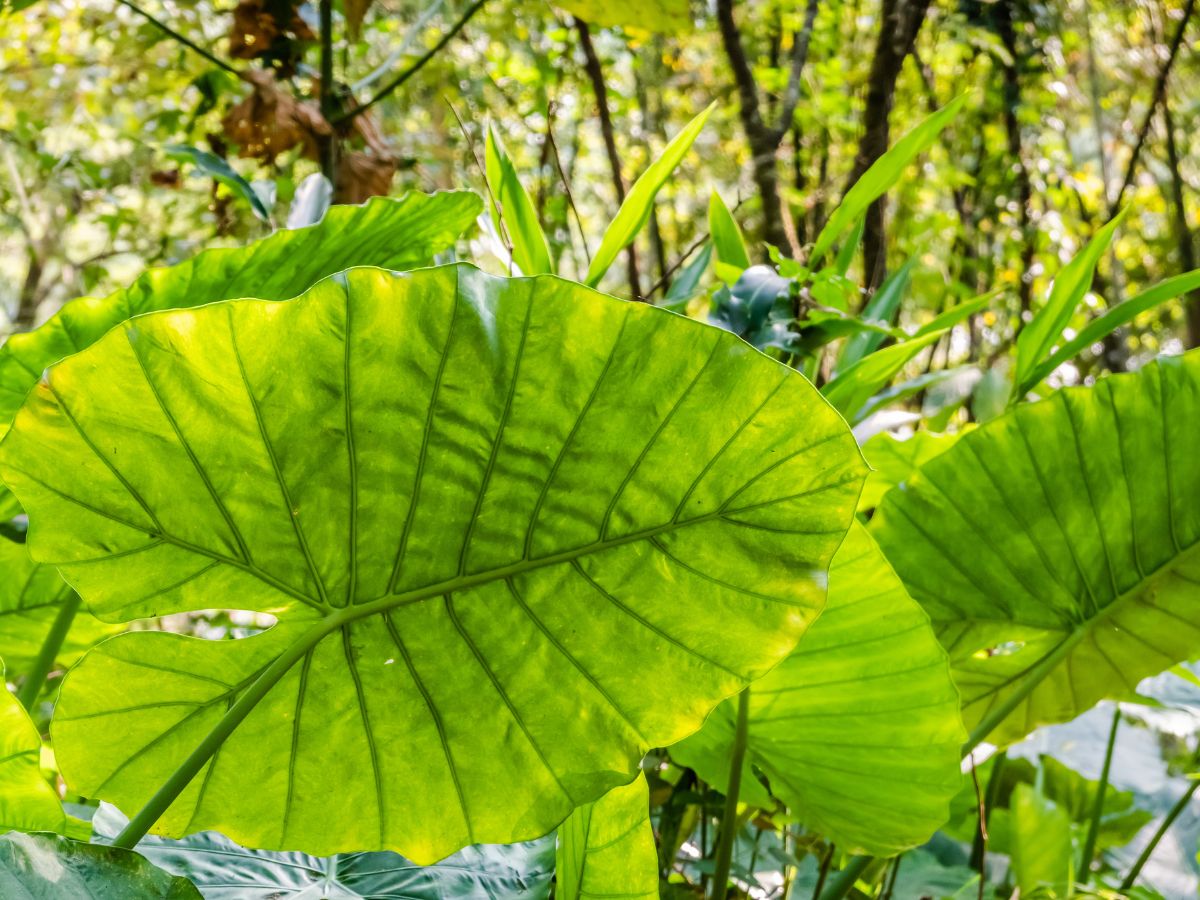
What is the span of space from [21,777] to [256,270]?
0.36m

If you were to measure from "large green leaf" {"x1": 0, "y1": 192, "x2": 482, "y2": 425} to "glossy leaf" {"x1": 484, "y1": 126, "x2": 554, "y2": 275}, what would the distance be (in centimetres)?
10

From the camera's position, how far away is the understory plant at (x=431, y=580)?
420mm

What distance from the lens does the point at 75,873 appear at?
0.38m

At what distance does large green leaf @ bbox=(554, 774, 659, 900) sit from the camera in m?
0.52

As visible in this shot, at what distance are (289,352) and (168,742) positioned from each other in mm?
252

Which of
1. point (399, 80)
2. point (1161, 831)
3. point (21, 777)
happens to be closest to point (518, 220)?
point (21, 777)

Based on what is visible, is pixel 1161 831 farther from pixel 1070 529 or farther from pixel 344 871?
pixel 344 871

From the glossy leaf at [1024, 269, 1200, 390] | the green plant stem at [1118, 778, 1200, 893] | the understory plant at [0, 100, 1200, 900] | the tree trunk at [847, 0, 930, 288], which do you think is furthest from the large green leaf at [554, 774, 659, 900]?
the tree trunk at [847, 0, 930, 288]

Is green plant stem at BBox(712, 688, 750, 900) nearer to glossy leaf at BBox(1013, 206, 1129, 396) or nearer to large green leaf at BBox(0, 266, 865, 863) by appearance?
large green leaf at BBox(0, 266, 865, 863)

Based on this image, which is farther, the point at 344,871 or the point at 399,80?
the point at 399,80

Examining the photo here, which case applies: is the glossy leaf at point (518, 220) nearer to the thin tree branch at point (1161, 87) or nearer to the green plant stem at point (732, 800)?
the green plant stem at point (732, 800)

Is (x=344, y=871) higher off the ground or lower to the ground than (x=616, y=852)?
lower

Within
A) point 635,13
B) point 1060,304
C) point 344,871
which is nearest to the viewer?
point 344,871

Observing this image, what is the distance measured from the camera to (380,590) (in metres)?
0.50
